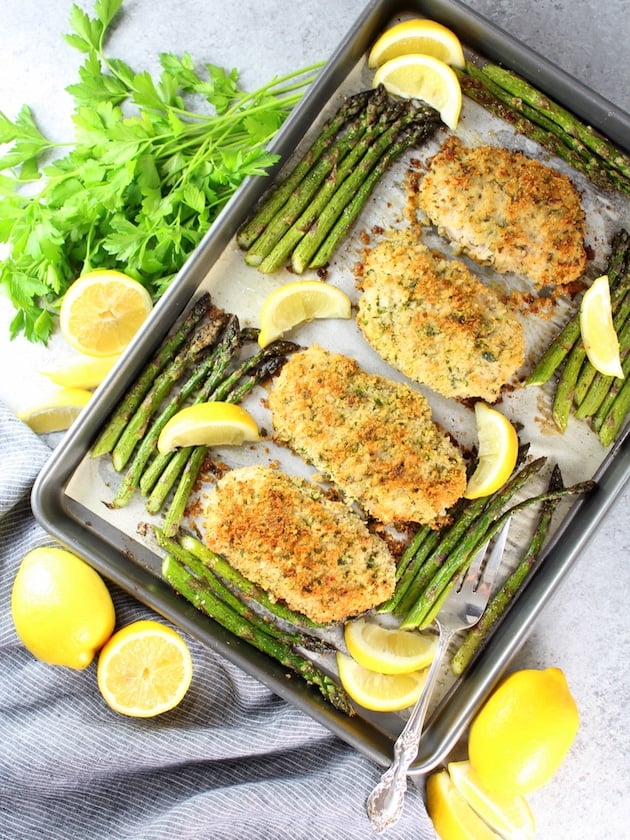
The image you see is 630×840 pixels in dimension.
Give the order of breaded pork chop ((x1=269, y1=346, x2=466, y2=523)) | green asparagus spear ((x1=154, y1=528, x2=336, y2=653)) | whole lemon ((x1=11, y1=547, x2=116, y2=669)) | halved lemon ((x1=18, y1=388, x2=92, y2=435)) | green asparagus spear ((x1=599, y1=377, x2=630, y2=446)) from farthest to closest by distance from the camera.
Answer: halved lemon ((x1=18, y1=388, x2=92, y2=435)) < green asparagus spear ((x1=599, y1=377, x2=630, y2=446)) < green asparagus spear ((x1=154, y1=528, x2=336, y2=653)) < breaded pork chop ((x1=269, y1=346, x2=466, y2=523)) < whole lemon ((x1=11, y1=547, x2=116, y2=669))

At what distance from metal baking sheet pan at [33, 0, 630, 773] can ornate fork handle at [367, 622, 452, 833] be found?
115mm

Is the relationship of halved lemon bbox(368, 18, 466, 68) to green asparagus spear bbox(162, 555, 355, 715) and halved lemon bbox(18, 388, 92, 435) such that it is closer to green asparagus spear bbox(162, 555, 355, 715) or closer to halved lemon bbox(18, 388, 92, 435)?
halved lemon bbox(18, 388, 92, 435)

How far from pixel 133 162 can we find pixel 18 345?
137 cm

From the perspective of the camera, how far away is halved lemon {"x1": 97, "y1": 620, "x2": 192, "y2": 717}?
455 centimetres

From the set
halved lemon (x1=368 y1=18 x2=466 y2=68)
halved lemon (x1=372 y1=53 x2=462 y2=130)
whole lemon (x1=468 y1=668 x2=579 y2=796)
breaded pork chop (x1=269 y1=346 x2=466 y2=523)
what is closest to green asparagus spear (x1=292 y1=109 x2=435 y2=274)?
halved lemon (x1=372 y1=53 x2=462 y2=130)

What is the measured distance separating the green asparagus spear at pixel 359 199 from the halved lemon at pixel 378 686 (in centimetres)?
223

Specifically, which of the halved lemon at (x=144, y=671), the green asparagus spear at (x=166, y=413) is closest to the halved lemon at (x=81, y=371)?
the green asparagus spear at (x=166, y=413)

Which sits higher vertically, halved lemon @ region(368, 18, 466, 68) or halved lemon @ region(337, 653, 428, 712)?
halved lemon @ region(368, 18, 466, 68)

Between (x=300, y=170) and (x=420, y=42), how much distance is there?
3.11 feet

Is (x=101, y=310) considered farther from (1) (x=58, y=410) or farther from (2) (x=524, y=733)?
(2) (x=524, y=733)

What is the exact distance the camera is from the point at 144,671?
4574 millimetres

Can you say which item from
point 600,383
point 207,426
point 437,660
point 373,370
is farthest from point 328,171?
point 437,660

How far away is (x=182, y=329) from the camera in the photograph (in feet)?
15.7

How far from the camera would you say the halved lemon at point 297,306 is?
181 inches
